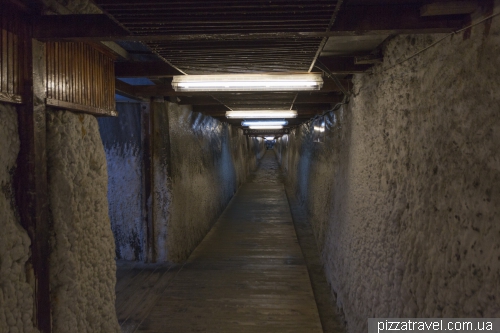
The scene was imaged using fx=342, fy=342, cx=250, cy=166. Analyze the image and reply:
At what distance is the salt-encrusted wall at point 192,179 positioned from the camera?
6328mm

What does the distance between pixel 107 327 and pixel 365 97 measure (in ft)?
12.0

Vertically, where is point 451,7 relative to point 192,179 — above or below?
above

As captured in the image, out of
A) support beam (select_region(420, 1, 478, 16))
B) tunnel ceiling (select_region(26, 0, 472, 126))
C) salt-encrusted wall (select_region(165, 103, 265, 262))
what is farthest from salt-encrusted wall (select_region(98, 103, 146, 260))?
support beam (select_region(420, 1, 478, 16))

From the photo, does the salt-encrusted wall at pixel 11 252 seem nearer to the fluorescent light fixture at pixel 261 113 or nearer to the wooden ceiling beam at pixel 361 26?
the wooden ceiling beam at pixel 361 26

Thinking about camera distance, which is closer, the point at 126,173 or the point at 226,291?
the point at 226,291

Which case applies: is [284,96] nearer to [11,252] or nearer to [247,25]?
[247,25]

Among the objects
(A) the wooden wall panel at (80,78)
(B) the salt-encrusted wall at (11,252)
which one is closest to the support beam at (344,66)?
(A) the wooden wall panel at (80,78)

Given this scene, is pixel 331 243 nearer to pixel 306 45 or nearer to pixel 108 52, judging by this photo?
pixel 306 45

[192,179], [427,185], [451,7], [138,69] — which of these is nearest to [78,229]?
[138,69]

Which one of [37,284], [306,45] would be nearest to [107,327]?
[37,284]

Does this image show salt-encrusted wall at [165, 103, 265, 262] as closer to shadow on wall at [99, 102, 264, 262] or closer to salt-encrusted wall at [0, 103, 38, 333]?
shadow on wall at [99, 102, 264, 262]

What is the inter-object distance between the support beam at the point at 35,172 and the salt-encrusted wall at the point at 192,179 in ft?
12.5

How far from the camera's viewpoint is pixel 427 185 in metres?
2.42

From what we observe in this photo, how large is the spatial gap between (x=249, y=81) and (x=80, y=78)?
59.3 inches
